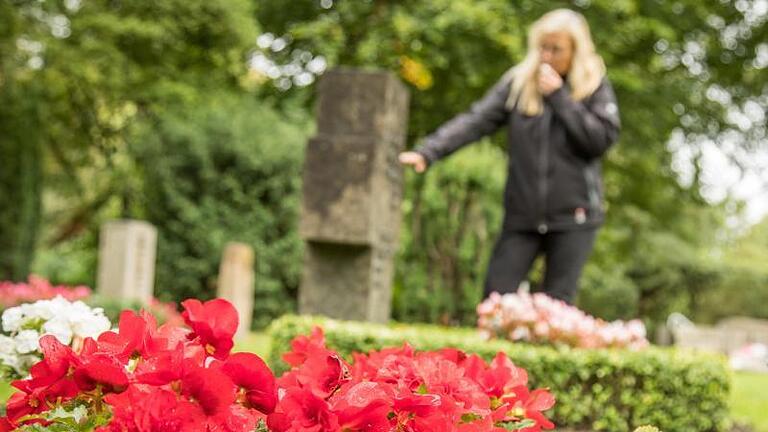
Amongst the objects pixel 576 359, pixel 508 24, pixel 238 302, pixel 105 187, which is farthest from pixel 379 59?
pixel 105 187

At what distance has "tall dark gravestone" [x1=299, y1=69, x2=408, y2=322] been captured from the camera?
22.9 feet

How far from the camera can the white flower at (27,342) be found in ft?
7.49

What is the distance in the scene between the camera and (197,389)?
1.63m

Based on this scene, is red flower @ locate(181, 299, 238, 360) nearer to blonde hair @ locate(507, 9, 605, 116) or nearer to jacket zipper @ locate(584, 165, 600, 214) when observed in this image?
blonde hair @ locate(507, 9, 605, 116)

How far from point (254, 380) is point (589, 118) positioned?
426 cm

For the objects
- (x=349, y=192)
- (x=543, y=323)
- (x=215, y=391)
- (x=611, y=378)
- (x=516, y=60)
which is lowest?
(x=611, y=378)

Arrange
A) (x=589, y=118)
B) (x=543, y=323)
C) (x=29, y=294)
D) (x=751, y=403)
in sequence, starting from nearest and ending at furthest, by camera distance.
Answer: (x=543, y=323) < (x=589, y=118) < (x=751, y=403) < (x=29, y=294)

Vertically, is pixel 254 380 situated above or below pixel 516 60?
below

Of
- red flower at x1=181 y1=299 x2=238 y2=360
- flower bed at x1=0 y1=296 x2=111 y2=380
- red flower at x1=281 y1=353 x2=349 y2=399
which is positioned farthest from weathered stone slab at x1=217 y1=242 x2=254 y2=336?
red flower at x1=281 y1=353 x2=349 y2=399

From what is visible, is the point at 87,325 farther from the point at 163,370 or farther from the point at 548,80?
the point at 548,80

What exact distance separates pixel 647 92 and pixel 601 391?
31.1 ft

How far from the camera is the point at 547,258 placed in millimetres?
5965

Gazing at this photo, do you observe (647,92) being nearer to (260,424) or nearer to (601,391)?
(601,391)

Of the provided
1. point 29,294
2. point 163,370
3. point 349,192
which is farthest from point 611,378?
point 29,294
